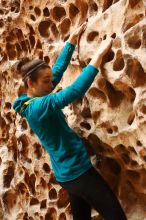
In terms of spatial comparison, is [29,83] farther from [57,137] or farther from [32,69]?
[57,137]

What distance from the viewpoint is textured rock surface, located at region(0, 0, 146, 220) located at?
1.57m

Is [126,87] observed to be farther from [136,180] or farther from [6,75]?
[6,75]

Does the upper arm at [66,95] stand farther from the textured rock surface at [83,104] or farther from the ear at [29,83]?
the textured rock surface at [83,104]

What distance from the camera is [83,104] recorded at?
180 cm

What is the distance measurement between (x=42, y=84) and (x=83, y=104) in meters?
0.32

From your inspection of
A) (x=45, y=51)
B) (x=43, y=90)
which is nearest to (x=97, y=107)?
(x=43, y=90)

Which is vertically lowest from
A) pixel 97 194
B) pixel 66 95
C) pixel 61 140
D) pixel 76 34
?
pixel 97 194

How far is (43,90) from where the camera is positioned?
1.54 metres

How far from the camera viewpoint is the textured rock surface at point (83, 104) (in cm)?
157

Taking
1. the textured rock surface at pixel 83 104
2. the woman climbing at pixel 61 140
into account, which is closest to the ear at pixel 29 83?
the woman climbing at pixel 61 140

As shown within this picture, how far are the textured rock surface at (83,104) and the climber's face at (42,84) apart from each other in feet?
0.75

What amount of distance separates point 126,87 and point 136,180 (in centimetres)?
40

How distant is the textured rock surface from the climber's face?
0.23 metres

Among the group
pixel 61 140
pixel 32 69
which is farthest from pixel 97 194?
pixel 32 69
